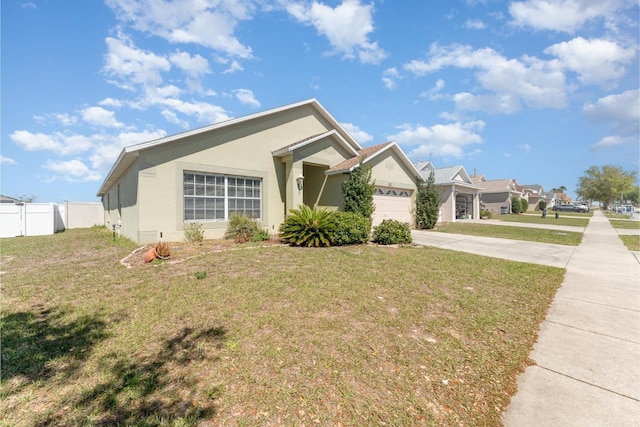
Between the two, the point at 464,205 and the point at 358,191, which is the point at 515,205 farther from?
the point at 358,191

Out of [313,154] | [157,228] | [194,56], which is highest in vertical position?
[194,56]

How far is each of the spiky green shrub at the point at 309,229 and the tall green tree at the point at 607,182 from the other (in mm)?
73856

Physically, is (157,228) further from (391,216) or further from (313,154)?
(391,216)

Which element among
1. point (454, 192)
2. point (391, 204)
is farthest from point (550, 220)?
point (391, 204)

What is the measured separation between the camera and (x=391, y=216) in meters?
15.6

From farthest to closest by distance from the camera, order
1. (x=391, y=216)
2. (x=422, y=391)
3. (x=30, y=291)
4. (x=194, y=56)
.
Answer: (x=391, y=216), (x=194, y=56), (x=30, y=291), (x=422, y=391)

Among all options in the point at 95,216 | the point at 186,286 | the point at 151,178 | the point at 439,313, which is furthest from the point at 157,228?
the point at 95,216

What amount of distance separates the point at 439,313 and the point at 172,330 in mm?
3975

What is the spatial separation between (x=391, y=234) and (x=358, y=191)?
2.74 metres

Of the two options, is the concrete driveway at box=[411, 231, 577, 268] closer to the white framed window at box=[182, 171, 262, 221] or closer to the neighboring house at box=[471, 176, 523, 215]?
the white framed window at box=[182, 171, 262, 221]

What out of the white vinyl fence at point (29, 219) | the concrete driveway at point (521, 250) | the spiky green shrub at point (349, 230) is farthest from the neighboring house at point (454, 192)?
the white vinyl fence at point (29, 219)

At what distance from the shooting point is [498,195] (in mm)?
39000

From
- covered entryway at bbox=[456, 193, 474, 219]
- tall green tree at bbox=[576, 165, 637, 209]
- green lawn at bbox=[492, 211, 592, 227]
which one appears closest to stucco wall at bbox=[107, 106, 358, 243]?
covered entryway at bbox=[456, 193, 474, 219]

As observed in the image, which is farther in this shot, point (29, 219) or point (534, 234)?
point (29, 219)
